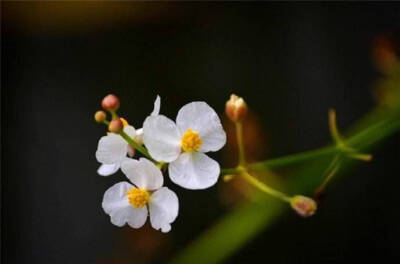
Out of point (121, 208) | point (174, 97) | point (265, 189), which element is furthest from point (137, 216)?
point (174, 97)

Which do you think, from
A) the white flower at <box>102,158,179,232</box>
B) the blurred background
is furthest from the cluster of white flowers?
the blurred background

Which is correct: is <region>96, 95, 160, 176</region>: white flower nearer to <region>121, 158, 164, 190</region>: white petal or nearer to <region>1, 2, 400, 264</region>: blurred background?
<region>121, 158, 164, 190</region>: white petal

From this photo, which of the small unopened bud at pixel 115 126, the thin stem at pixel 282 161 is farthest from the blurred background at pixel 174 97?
the small unopened bud at pixel 115 126

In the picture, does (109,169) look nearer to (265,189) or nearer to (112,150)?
(112,150)

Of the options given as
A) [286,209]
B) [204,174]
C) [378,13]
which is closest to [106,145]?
[204,174]

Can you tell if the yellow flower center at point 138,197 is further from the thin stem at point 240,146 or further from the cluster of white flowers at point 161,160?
the thin stem at point 240,146

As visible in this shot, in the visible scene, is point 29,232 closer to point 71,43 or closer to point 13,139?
point 13,139

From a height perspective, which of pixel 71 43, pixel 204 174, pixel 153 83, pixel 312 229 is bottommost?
pixel 204 174
